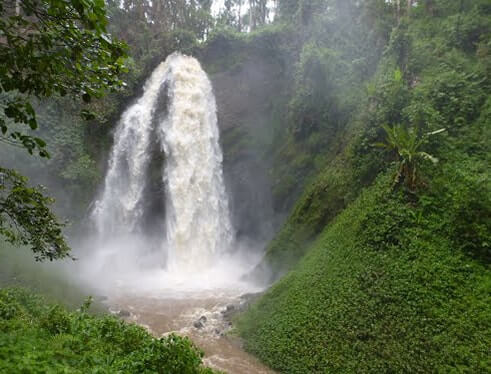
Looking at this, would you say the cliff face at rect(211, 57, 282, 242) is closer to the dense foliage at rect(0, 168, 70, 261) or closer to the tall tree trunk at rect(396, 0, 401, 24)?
the tall tree trunk at rect(396, 0, 401, 24)

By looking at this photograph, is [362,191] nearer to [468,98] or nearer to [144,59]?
[468,98]

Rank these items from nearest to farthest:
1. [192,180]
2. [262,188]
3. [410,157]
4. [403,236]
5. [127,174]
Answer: [403,236]
[410,157]
[192,180]
[262,188]
[127,174]

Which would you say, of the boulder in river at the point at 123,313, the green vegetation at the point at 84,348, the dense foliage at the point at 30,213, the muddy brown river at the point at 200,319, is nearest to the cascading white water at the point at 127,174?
the muddy brown river at the point at 200,319

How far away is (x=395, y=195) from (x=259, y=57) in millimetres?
15396

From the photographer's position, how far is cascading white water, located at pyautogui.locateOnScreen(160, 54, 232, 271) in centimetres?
1588

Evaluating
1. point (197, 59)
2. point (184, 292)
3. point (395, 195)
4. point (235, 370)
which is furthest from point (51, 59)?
point (197, 59)

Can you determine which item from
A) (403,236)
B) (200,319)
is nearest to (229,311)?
(200,319)

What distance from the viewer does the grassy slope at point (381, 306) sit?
214 inches

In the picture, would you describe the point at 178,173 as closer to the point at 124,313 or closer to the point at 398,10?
the point at 124,313

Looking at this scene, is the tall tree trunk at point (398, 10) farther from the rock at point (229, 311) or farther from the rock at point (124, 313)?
the rock at point (124, 313)

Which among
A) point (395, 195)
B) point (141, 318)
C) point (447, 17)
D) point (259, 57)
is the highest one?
point (259, 57)

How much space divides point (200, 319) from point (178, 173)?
8801mm

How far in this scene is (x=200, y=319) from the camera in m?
9.40

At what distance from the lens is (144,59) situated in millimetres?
20109
